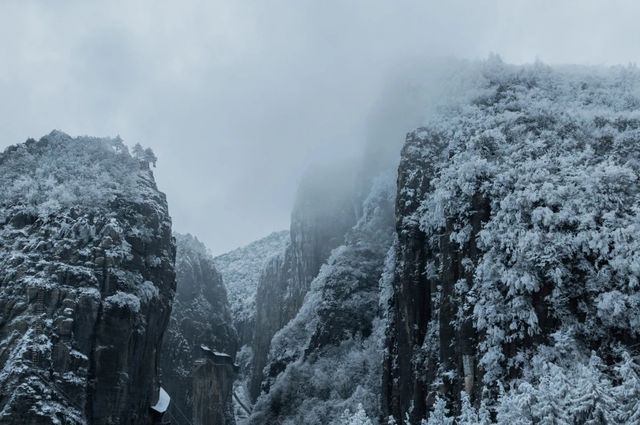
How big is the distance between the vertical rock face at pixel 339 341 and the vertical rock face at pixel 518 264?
11416 millimetres

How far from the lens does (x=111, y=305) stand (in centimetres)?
6038

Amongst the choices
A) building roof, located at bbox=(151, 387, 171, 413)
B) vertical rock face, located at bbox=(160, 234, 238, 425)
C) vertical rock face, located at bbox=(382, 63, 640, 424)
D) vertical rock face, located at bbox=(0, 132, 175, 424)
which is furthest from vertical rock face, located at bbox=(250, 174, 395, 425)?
vertical rock face, located at bbox=(0, 132, 175, 424)

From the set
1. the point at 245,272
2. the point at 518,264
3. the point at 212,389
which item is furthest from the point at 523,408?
the point at 245,272

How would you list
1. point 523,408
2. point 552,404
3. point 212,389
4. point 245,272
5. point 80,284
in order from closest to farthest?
1. point 552,404
2. point 523,408
3. point 80,284
4. point 212,389
5. point 245,272

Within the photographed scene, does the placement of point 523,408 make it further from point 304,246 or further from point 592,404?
point 304,246

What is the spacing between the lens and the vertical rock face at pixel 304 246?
364 ft

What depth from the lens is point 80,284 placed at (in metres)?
59.7

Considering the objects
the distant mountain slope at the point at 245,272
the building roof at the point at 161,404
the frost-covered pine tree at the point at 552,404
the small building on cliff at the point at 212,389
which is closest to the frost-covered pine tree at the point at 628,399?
the frost-covered pine tree at the point at 552,404

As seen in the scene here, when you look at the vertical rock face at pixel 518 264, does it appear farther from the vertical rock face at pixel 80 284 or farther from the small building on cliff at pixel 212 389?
the small building on cliff at pixel 212 389

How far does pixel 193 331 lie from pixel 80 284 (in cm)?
4688

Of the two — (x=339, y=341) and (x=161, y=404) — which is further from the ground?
(x=339, y=341)

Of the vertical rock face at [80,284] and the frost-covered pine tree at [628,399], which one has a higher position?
the vertical rock face at [80,284]

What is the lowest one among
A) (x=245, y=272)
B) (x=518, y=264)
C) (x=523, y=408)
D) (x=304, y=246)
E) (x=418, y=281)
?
(x=523, y=408)

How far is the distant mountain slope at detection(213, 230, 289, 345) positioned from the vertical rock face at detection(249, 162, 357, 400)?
13406mm
